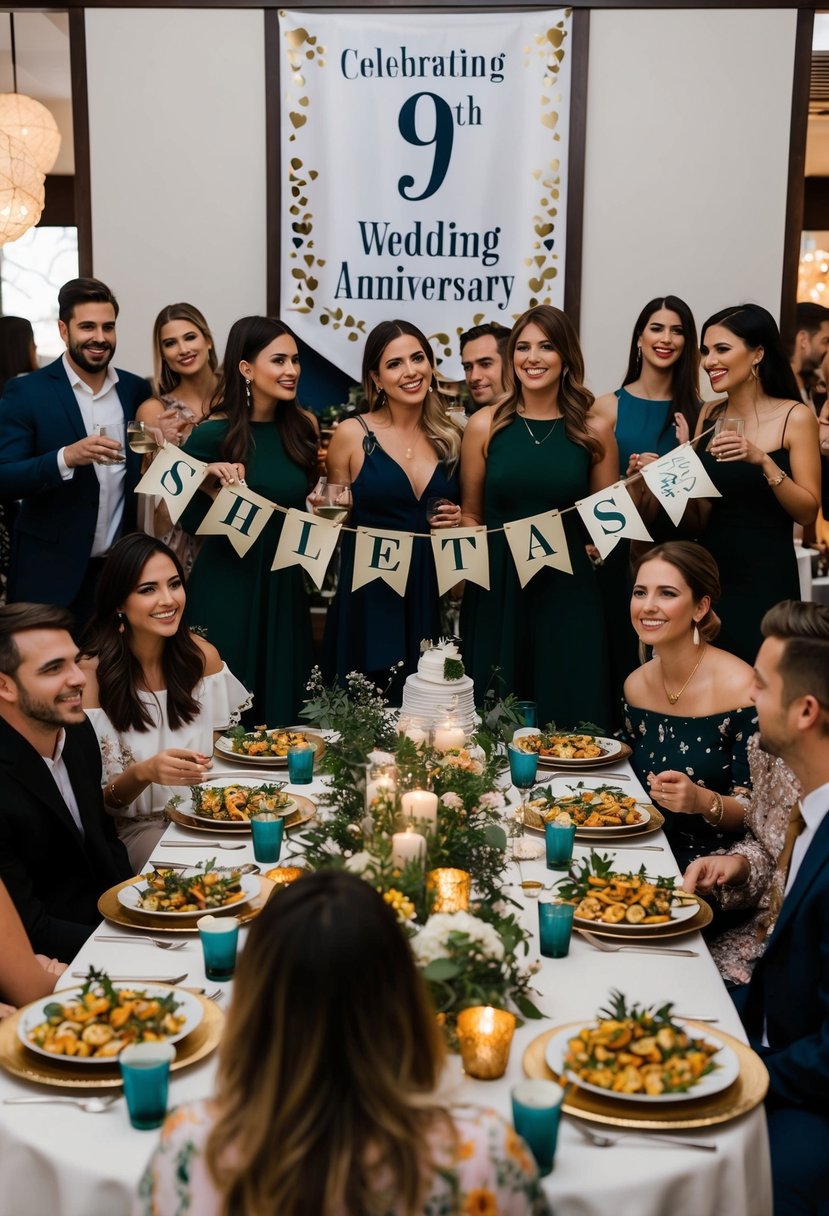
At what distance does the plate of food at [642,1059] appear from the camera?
1.58m

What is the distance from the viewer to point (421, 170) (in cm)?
544

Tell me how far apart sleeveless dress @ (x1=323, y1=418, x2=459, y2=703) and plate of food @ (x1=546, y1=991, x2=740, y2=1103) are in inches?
105

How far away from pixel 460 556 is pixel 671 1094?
268 centimetres

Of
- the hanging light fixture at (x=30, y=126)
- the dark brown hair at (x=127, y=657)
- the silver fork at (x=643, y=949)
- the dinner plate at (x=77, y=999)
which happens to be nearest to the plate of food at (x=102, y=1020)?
the dinner plate at (x=77, y=999)

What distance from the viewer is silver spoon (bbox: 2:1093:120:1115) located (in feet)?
5.19

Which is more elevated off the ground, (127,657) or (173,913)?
(127,657)

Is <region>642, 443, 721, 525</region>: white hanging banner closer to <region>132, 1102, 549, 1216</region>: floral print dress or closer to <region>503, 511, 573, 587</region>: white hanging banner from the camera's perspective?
<region>503, 511, 573, 587</region>: white hanging banner

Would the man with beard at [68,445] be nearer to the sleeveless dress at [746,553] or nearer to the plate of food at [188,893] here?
the sleeveless dress at [746,553]

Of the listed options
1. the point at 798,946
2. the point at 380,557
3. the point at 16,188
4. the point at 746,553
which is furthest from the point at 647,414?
the point at 16,188

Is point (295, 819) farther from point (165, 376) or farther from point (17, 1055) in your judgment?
point (165, 376)

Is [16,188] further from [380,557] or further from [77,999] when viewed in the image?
[77,999]

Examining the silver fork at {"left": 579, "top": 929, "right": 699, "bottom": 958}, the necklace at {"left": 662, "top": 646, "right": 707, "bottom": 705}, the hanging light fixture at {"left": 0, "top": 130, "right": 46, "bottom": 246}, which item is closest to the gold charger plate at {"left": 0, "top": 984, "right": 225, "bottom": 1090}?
the silver fork at {"left": 579, "top": 929, "right": 699, "bottom": 958}

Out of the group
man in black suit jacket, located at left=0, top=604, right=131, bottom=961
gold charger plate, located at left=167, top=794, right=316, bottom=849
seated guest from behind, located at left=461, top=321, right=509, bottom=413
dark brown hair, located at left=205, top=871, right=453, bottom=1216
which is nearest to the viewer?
dark brown hair, located at left=205, top=871, right=453, bottom=1216

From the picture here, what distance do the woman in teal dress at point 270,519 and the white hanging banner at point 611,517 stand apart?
1.03 meters
